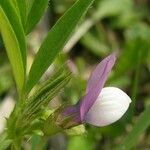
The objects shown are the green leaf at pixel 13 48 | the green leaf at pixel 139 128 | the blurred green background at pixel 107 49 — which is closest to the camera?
the green leaf at pixel 13 48

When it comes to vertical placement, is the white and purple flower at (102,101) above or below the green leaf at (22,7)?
below

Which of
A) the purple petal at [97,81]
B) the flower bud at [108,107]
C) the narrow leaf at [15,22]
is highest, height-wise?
the narrow leaf at [15,22]

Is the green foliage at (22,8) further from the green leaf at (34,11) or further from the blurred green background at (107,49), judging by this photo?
the blurred green background at (107,49)

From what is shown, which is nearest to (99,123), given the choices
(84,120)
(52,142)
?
(84,120)

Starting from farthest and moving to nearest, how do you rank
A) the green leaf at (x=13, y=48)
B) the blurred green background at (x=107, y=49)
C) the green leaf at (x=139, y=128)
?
the blurred green background at (x=107, y=49), the green leaf at (x=139, y=128), the green leaf at (x=13, y=48)

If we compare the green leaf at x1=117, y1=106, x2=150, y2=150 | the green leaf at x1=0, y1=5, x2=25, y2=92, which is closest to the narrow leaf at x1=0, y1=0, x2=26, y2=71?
the green leaf at x1=0, y1=5, x2=25, y2=92

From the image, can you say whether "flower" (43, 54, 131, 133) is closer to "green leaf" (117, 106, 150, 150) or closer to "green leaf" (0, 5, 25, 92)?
"green leaf" (0, 5, 25, 92)

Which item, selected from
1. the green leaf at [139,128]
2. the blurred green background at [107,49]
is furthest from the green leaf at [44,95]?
the blurred green background at [107,49]
